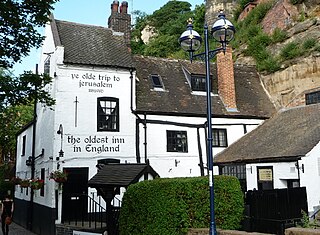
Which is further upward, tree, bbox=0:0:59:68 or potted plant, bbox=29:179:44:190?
tree, bbox=0:0:59:68

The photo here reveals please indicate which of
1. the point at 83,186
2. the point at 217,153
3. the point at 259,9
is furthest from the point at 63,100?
the point at 259,9

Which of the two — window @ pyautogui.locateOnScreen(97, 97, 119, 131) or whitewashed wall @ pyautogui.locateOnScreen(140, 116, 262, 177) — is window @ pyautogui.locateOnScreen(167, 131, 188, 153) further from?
window @ pyautogui.locateOnScreen(97, 97, 119, 131)

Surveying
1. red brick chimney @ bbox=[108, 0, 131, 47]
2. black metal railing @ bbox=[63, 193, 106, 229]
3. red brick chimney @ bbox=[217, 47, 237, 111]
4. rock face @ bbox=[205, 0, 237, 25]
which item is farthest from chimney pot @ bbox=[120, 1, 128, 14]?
rock face @ bbox=[205, 0, 237, 25]

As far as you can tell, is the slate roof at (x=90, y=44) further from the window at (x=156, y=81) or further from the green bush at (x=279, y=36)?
the green bush at (x=279, y=36)

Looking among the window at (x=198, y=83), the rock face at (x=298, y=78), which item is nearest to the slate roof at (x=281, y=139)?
the rock face at (x=298, y=78)

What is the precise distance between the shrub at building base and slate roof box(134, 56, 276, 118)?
859 cm

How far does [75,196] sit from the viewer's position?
52.4 feet

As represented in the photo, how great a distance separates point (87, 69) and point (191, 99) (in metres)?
6.35

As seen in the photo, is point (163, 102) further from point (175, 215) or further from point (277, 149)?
point (175, 215)

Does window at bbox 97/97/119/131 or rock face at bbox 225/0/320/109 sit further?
rock face at bbox 225/0/320/109

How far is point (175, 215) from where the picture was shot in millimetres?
9297

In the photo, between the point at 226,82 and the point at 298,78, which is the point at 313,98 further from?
the point at 226,82

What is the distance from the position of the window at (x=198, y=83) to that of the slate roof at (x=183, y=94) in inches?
12.3

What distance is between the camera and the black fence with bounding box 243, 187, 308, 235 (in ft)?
36.4
